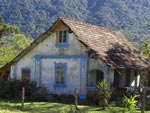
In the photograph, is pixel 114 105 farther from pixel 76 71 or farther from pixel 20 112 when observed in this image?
pixel 20 112

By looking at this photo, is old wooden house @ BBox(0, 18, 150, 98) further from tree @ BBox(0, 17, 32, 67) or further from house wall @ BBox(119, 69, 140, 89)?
tree @ BBox(0, 17, 32, 67)

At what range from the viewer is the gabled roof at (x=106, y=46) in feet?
91.0

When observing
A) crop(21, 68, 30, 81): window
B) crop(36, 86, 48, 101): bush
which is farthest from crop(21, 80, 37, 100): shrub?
crop(21, 68, 30, 81): window

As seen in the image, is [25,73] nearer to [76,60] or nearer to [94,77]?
[76,60]

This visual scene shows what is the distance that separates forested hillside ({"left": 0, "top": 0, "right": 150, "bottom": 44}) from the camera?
142 m

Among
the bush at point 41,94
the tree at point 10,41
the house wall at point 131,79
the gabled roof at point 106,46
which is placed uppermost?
the tree at point 10,41

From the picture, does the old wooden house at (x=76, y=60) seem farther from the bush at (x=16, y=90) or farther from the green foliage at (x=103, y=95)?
the green foliage at (x=103, y=95)

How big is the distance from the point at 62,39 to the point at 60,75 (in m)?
2.64

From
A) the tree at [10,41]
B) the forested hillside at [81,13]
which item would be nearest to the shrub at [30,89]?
the tree at [10,41]

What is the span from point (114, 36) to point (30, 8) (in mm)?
125366

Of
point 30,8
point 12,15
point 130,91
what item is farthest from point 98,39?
point 30,8

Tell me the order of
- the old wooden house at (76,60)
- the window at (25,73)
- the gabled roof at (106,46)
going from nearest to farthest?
the gabled roof at (106,46), the old wooden house at (76,60), the window at (25,73)

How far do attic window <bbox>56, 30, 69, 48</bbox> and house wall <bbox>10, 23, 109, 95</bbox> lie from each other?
0.25 m

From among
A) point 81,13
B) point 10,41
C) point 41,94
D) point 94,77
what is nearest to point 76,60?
point 94,77
